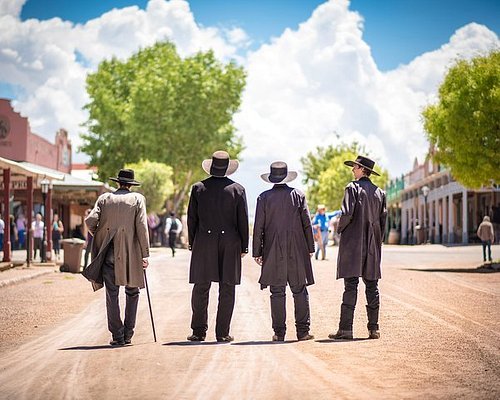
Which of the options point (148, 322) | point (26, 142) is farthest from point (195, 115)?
point (148, 322)

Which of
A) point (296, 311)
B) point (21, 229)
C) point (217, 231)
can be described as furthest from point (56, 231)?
point (296, 311)

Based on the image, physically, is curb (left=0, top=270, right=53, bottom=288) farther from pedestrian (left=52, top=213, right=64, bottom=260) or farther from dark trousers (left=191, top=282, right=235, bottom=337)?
dark trousers (left=191, top=282, right=235, bottom=337)

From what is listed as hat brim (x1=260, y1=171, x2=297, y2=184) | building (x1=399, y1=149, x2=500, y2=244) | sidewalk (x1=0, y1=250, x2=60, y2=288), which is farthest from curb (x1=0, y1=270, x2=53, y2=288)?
building (x1=399, y1=149, x2=500, y2=244)

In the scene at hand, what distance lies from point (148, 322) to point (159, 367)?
3952mm

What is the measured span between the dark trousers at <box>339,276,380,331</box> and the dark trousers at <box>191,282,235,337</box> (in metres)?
1.22

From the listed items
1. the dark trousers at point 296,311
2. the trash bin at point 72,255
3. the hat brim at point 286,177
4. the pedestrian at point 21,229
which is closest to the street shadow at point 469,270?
the trash bin at point 72,255

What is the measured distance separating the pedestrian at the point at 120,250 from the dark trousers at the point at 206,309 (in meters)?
0.63

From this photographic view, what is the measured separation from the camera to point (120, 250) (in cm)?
980

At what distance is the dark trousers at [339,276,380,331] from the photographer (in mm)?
9938

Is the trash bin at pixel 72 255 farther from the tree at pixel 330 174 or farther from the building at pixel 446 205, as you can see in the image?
the tree at pixel 330 174

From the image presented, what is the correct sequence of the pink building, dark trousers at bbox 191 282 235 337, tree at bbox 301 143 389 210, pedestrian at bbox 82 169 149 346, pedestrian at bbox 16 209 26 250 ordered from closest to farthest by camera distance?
pedestrian at bbox 82 169 149 346 → dark trousers at bbox 191 282 235 337 → pedestrian at bbox 16 209 26 250 → the pink building → tree at bbox 301 143 389 210

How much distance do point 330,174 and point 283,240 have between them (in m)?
→ 79.3

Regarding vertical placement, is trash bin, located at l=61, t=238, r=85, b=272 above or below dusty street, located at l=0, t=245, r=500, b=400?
above

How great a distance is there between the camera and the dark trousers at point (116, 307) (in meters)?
9.55
